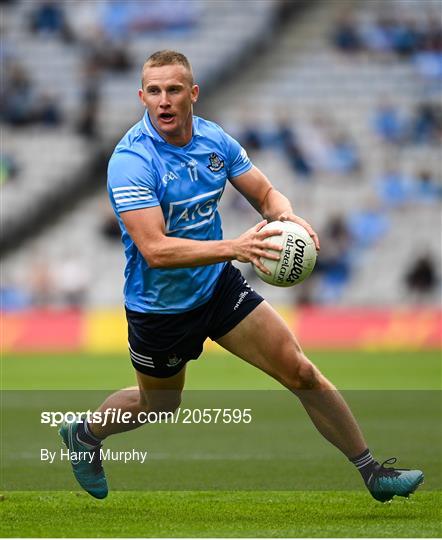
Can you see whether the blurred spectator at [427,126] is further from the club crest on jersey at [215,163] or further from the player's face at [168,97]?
the player's face at [168,97]

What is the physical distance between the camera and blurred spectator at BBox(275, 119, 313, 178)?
30.0 meters

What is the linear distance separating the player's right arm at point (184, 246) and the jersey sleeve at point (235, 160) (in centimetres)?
84

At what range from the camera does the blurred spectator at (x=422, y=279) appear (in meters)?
27.4

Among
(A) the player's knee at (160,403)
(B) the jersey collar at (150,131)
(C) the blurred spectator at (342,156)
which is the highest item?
(B) the jersey collar at (150,131)

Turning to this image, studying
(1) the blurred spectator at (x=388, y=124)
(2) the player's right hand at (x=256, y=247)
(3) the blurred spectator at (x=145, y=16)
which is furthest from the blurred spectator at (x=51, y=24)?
(2) the player's right hand at (x=256, y=247)

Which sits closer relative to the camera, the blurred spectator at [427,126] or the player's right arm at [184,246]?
the player's right arm at [184,246]

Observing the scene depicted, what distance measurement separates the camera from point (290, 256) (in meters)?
7.96

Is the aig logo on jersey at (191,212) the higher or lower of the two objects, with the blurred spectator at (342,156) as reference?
higher

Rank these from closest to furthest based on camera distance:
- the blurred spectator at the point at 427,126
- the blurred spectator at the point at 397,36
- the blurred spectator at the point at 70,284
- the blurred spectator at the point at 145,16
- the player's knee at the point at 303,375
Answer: the player's knee at the point at 303,375 < the blurred spectator at the point at 70,284 < the blurred spectator at the point at 427,126 < the blurred spectator at the point at 397,36 < the blurred spectator at the point at 145,16

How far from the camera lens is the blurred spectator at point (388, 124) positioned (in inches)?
1203

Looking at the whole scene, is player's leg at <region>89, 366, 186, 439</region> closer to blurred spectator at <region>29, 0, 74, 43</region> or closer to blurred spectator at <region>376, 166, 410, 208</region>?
blurred spectator at <region>376, 166, 410, 208</region>

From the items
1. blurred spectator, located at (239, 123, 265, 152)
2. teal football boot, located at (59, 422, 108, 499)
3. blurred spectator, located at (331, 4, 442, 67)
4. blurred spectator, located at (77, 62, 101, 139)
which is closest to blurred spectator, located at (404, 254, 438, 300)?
blurred spectator, located at (239, 123, 265, 152)

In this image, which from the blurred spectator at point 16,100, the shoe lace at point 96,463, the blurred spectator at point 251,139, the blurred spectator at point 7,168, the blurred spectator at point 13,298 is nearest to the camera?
the shoe lace at point 96,463

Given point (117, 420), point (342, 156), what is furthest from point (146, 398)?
point (342, 156)
